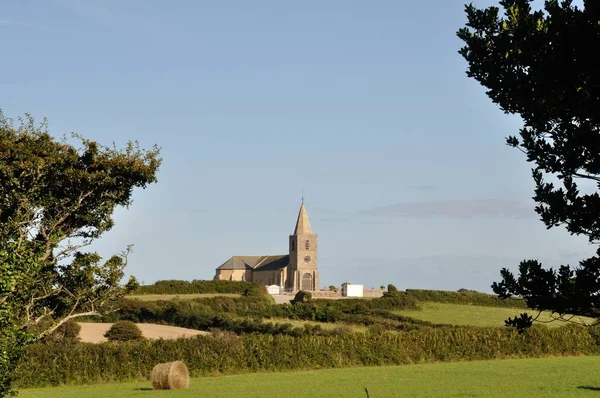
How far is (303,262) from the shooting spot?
513 feet

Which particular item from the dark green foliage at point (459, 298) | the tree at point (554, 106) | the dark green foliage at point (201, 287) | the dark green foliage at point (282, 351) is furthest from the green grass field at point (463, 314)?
the tree at point (554, 106)

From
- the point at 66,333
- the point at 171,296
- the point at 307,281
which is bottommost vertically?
the point at 66,333

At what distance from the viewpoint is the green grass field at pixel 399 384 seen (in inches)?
1146

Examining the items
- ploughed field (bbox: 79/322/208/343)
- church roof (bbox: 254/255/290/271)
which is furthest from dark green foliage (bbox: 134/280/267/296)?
church roof (bbox: 254/255/290/271)

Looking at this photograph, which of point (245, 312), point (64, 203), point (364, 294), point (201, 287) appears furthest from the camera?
point (364, 294)

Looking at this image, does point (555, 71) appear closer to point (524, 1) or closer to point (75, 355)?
point (524, 1)

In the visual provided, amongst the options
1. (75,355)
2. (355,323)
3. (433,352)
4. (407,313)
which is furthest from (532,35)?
(407,313)

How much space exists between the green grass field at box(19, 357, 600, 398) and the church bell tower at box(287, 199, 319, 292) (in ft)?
373

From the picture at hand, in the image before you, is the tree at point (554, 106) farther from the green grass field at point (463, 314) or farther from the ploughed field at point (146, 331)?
the green grass field at point (463, 314)

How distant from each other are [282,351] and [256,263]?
128 metres

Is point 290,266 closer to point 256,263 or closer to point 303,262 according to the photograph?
point 303,262

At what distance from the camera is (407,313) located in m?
69.8

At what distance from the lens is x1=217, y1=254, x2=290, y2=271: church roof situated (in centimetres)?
16350

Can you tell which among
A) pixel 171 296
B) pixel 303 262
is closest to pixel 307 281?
pixel 303 262
